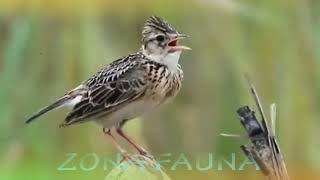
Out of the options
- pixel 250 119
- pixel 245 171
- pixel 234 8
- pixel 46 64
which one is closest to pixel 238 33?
pixel 234 8

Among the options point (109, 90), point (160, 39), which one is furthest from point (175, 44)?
point (109, 90)

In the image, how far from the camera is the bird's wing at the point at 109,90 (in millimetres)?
1712

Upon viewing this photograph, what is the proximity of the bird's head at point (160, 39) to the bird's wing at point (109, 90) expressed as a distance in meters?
0.04

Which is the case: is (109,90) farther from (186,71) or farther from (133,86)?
(186,71)

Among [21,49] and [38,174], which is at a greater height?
[21,49]

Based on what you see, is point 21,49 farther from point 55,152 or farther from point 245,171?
point 245,171

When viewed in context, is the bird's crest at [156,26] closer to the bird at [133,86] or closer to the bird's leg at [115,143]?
the bird at [133,86]

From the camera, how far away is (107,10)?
1732 mm

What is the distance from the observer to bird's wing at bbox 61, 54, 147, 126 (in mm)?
1712

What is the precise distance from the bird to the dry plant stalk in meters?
0.16

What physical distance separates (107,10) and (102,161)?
321mm

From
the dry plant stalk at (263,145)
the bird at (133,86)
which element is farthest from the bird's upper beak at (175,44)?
the dry plant stalk at (263,145)

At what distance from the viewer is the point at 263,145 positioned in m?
1.72

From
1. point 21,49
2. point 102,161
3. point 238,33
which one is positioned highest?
point 21,49
